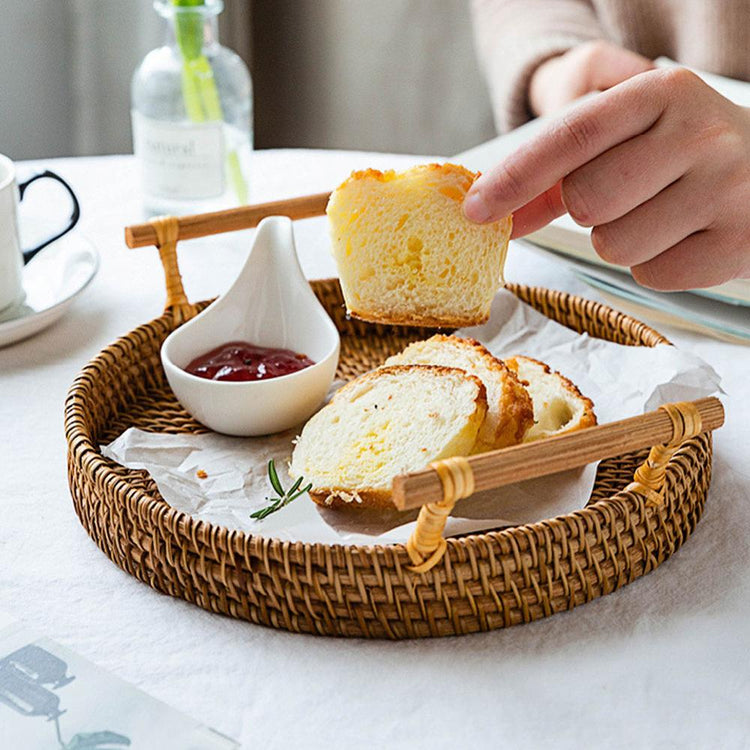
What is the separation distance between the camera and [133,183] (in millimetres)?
1885

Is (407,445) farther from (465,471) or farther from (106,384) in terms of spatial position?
(106,384)

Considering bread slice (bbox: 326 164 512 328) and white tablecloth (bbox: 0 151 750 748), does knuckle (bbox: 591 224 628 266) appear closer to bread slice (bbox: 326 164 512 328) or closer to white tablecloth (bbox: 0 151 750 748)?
bread slice (bbox: 326 164 512 328)

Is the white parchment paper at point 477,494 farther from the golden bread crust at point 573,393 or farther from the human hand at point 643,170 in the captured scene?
the human hand at point 643,170

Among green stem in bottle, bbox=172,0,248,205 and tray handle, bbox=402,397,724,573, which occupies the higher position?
green stem in bottle, bbox=172,0,248,205

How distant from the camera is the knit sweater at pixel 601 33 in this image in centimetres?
213

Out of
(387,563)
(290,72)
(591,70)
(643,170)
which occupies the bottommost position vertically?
(290,72)

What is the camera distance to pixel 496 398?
42.5 inches

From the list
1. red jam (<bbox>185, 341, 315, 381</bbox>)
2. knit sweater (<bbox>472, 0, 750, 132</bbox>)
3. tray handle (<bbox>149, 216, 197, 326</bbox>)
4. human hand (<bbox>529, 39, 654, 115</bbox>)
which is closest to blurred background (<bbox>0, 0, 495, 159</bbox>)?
knit sweater (<bbox>472, 0, 750, 132</bbox>)

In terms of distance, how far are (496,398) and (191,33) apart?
0.85 metres

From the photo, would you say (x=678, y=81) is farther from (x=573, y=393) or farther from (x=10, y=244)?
(x=10, y=244)

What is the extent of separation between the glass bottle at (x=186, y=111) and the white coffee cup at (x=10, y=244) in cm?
25

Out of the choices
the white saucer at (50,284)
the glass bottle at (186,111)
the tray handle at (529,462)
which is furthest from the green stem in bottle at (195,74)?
the tray handle at (529,462)

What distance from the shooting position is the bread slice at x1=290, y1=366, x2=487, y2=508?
1.02 m

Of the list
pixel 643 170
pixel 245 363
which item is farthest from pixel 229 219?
pixel 643 170
